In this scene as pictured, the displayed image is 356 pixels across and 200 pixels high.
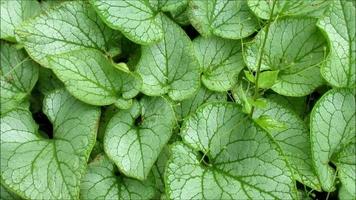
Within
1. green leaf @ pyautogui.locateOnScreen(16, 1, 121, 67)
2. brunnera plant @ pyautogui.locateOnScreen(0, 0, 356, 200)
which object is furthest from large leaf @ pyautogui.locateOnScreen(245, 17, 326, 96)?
green leaf @ pyautogui.locateOnScreen(16, 1, 121, 67)

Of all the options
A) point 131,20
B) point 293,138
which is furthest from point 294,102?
point 131,20

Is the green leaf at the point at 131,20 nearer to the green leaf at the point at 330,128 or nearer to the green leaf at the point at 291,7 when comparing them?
the green leaf at the point at 291,7

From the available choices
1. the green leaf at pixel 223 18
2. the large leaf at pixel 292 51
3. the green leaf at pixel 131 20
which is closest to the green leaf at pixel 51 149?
the green leaf at pixel 131 20

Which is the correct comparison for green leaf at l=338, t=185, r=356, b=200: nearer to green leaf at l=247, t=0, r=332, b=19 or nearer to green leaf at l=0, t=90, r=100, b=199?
green leaf at l=247, t=0, r=332, b=19

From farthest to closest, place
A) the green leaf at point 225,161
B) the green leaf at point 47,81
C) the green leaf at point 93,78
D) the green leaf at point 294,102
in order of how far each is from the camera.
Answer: the green leaf at point 47,81
the green leaf at point 294,102
the green leaf at point 93,78
the green leaf at point 225,161

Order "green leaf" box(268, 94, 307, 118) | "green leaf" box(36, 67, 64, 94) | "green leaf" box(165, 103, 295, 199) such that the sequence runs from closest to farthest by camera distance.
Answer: "green leaf" box(165, 103, 295, 199)
"green leaf" box(268, 94, 307, 118)
"green leaf" box(36, 67, 64, 94)

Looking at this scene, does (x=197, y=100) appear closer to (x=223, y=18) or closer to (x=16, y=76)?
(x=223, y=18)

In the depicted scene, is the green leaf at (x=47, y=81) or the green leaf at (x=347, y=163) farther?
the green leaf at (x=47, y=81)
